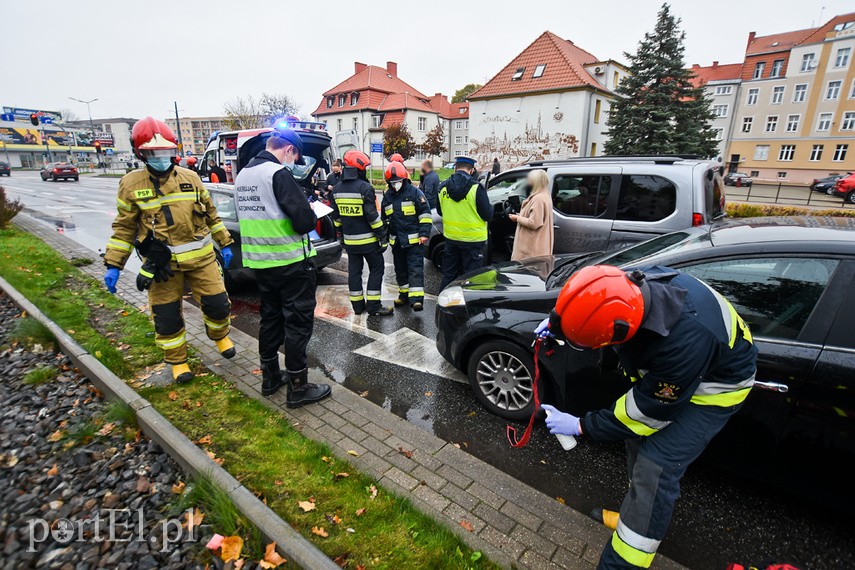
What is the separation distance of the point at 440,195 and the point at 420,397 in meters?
2.68

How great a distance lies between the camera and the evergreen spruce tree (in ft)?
68.3

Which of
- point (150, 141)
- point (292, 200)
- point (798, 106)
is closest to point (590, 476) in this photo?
point (292, 200)

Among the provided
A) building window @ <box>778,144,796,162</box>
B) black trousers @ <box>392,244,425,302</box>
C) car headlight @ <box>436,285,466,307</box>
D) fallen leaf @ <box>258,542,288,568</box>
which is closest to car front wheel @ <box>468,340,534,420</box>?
car headlight @ <box>436,285,466,307</box>

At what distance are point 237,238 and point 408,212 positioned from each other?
2395 millimetres

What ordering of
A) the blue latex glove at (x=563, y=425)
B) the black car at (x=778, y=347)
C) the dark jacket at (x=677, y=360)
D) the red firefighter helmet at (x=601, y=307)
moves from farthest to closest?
the black car at (x=778, y=347), the blue latex glove at (x=563, y=425), the dark jacket at (x=677, y=360), the red firefighter helmet at (x=601, y=307)

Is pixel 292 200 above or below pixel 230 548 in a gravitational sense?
above

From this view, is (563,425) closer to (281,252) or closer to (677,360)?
(677,360)

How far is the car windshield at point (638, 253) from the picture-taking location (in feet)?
9.72

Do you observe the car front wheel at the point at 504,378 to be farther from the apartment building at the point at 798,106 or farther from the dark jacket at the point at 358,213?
the apartment building at the point at 798,106

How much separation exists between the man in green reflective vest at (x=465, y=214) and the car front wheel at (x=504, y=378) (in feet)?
6.42

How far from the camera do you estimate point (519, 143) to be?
1237 inches

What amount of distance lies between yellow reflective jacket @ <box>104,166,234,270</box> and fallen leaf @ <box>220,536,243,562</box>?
234 centimetres

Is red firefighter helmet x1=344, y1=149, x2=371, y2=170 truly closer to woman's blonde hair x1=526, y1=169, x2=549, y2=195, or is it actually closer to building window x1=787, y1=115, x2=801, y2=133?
Result: woman's blonde hair x1=526, y1=169, x2=549, y2=195

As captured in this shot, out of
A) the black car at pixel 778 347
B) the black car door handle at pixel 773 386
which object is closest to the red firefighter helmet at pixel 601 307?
the black car at pixel 778 347
